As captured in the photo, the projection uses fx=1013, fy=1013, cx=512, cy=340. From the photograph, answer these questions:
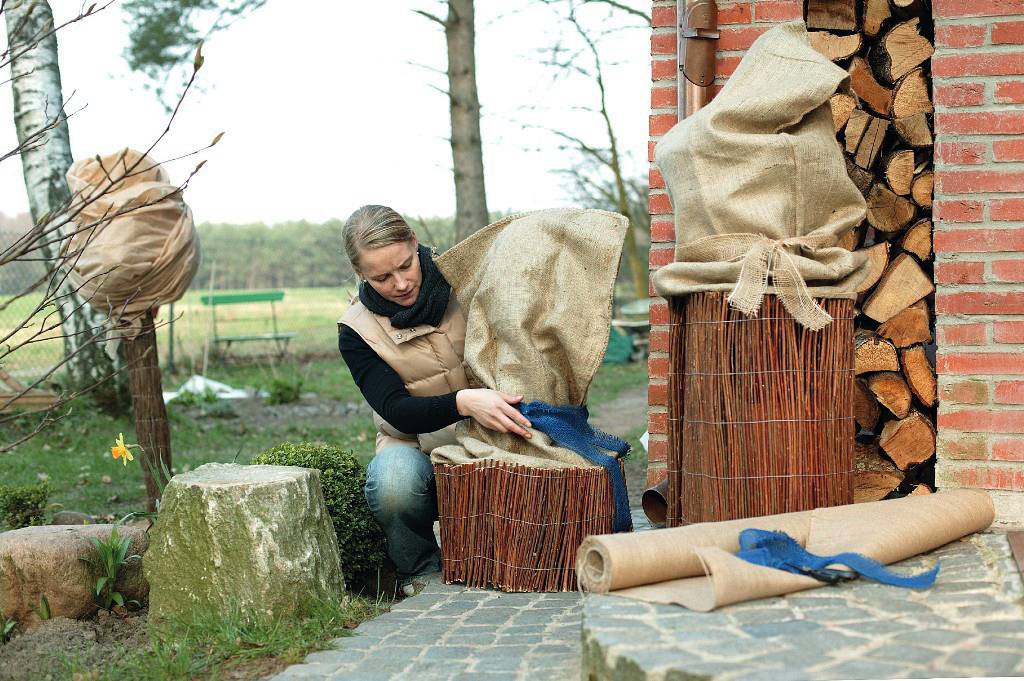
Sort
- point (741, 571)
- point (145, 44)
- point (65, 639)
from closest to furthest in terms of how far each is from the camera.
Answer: point (741, 571) → point (65, 639) → point (145, 44)

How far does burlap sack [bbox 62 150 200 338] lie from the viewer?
4.43 meters

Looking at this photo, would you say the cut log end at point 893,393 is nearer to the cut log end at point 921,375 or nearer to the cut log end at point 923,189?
the cut log end at point 921,375

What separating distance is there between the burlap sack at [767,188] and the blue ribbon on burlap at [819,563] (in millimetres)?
814

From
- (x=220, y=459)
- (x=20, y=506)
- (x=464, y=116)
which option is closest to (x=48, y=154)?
(x=220, y=459)

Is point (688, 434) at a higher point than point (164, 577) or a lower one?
higher

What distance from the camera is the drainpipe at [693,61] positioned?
12.4 ft

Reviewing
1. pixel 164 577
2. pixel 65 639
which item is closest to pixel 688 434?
pixel 164 577

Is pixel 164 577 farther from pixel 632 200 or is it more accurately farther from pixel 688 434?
pixel 632 200

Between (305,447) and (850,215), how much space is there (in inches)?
86.6

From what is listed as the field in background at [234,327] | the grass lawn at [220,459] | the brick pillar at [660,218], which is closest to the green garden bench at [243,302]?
the field in background at [234,327]

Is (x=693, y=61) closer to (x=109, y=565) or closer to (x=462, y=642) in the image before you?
(x=462, y=642)

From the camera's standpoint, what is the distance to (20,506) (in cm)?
482

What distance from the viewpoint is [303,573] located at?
3344mm

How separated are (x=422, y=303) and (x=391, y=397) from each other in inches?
14.4
